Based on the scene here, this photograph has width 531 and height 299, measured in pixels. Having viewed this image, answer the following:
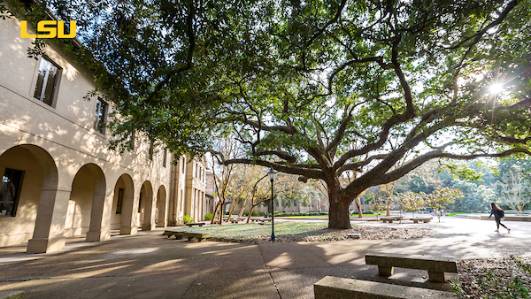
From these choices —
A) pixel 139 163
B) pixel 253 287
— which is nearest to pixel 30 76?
pixel 139 163

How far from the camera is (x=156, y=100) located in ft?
22.4

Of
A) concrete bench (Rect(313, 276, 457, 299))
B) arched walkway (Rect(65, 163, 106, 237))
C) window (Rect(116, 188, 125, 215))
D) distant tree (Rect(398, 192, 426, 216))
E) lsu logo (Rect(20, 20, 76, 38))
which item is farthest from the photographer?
distant tree (Rect(398, 192, 426, 216))

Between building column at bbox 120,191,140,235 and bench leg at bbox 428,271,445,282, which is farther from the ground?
building column at bbox 120,191,140,235

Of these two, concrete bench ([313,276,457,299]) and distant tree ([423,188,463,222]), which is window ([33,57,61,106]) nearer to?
concrete bench ([313,276,457,299])

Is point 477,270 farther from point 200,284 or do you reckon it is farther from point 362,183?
point 362,183

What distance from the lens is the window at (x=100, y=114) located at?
12.1 m

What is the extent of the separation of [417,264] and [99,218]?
13.3 metres

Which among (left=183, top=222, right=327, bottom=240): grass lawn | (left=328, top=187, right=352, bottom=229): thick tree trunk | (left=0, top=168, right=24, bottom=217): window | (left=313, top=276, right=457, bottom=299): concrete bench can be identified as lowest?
(left=183, top=222, right=327, bottom=240): grass lawn

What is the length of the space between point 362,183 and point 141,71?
38.9 ft

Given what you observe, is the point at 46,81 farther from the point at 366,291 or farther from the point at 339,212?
the point at 339,212

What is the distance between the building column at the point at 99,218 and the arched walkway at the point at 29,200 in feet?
7.13

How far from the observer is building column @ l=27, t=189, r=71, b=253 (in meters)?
8.79

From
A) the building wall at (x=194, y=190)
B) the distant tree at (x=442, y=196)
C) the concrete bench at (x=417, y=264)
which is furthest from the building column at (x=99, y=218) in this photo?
the distant tree at (x=442, y=196)

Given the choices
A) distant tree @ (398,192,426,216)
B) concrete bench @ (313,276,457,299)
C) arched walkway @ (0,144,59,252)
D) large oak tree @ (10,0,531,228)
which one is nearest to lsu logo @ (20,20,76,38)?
large oak tree @ (10,0,531,228)
